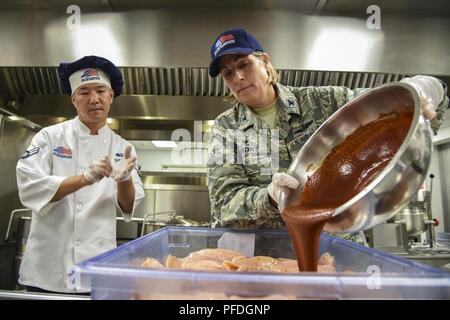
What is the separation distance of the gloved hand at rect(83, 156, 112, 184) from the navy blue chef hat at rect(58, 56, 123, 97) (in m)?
0.45

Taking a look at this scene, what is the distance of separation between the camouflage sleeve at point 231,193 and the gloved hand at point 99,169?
40 cm

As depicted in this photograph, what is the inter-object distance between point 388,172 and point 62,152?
1354 millimetres

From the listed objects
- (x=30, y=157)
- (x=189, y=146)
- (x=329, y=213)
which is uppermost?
(x=189, y=146)

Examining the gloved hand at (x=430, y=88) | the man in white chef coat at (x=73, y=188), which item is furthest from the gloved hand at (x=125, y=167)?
the gloved hand at (x=430, y=88)

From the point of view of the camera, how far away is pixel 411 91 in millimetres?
554

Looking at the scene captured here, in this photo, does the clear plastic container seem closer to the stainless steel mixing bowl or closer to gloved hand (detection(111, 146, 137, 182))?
the stainless steel mixing bowl

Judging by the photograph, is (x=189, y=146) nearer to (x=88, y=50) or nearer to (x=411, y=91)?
(x=88, y=50)

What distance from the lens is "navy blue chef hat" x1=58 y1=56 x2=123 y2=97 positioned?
54.2 inches

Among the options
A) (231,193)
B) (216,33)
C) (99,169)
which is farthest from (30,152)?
(216,33)

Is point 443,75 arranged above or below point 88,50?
below

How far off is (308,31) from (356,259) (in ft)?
6.50

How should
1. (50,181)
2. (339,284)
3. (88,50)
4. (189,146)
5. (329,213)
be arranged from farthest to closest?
(189,146) → (88,50) → (50,181) → (329,213) → (339,284)

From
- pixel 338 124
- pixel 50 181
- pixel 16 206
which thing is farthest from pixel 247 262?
pixel 16 206

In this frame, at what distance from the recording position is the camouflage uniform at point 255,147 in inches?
37.2
